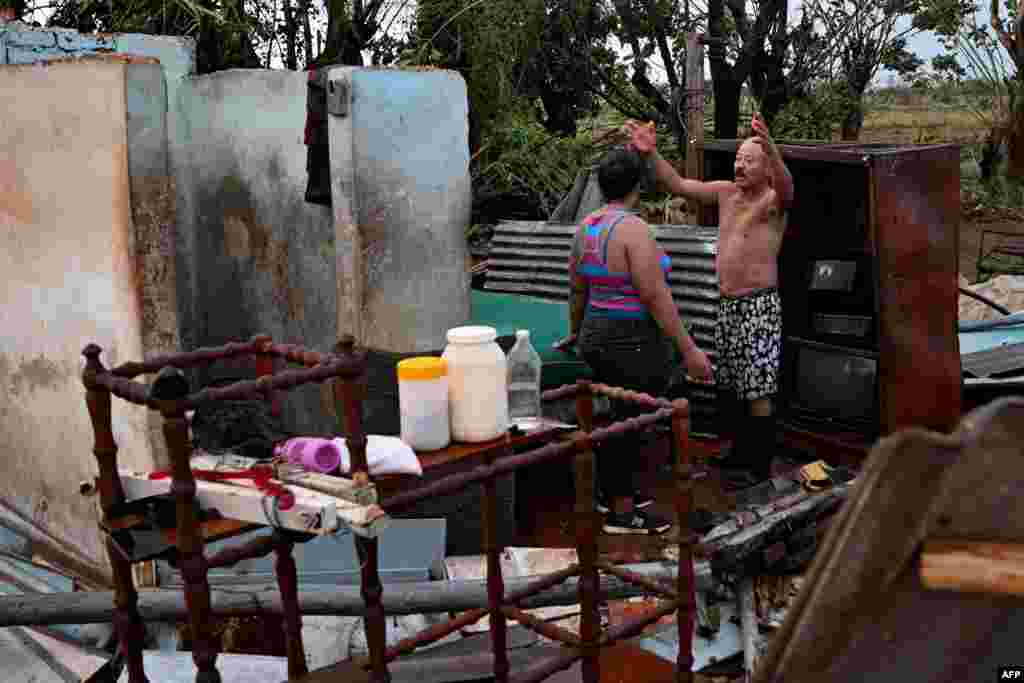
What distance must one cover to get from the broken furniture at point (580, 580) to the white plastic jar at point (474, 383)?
0.28 m

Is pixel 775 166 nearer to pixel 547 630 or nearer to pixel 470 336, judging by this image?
pixel 470 336

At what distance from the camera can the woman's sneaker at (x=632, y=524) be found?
577 centimetres

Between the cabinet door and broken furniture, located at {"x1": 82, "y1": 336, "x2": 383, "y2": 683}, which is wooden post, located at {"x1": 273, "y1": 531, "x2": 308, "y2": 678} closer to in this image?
broken furniture, located at {"x1": 82, "y1": 336, "x2": 383, "y2": 683}

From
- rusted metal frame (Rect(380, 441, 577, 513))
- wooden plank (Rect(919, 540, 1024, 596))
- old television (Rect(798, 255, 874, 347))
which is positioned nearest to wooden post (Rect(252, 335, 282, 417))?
rusted metal frame (Rect(380, 441, 577, 513))

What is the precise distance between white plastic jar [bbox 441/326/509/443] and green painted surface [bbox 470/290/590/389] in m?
2.20

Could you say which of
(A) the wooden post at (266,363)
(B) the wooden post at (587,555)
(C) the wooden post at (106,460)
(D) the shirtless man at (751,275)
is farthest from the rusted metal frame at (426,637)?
(D) the shirtless man at (751,275)

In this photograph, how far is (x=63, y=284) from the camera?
525cm

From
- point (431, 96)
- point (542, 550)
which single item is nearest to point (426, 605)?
point (542, 550)

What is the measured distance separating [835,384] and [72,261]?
420 centimetres

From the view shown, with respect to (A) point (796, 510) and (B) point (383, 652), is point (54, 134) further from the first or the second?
(A) point (796, 510)

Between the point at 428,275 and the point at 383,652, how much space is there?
8.63 feet

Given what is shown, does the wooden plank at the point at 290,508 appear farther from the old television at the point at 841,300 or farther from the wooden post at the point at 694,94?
the wooden post at the point at 694,94

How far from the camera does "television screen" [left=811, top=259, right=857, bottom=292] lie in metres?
6.39

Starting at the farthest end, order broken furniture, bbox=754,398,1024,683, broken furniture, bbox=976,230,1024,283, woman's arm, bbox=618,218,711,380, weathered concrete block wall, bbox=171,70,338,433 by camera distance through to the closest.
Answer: broken furniture, bbox=976,230,1024,283
weathered concrete block wall, bbox=171,70,338,433
woman's arm, bbox=618,218,711,380
broken furniture, bbox=754,398,1024,683
